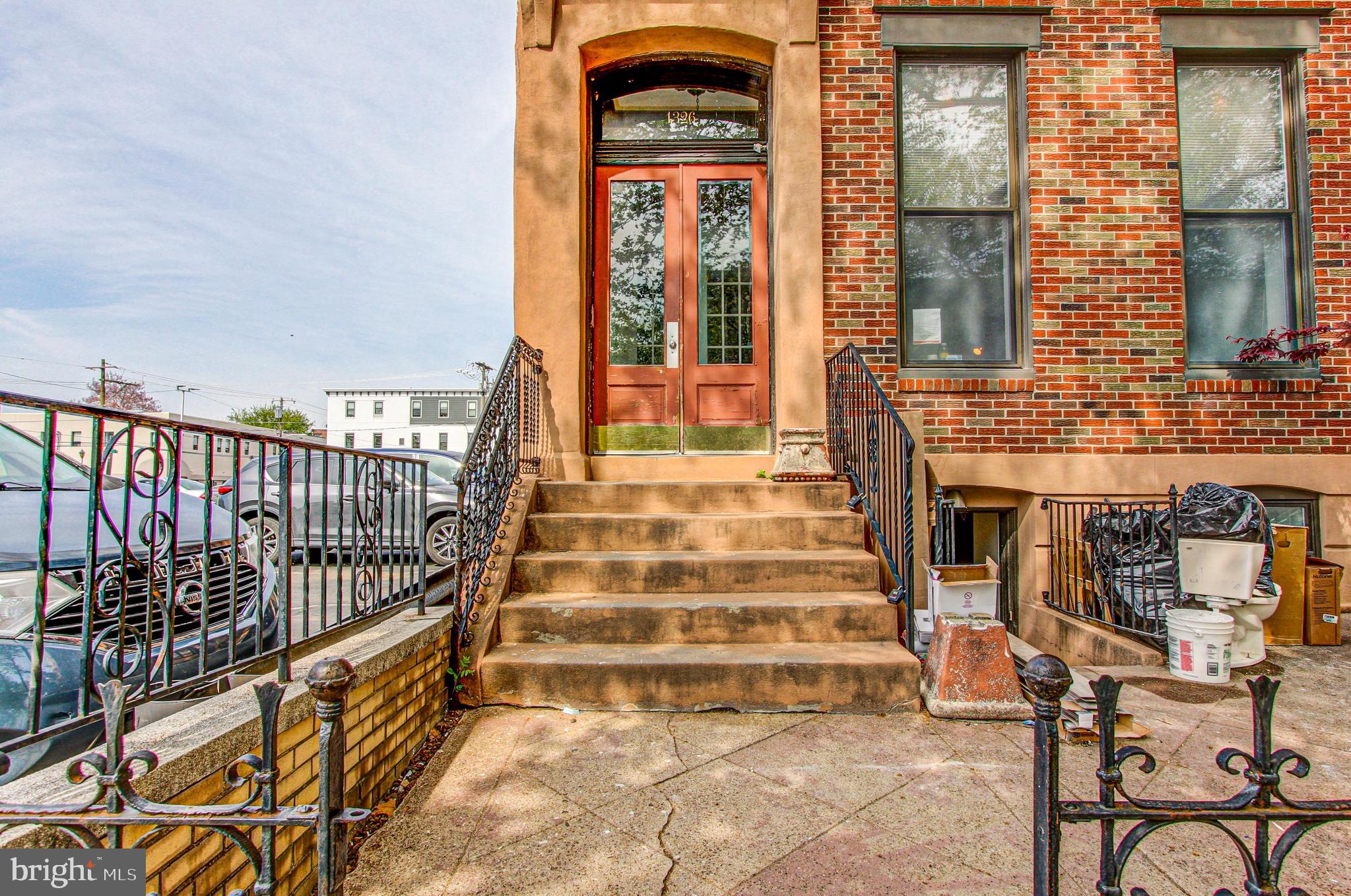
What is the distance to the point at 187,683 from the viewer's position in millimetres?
1746

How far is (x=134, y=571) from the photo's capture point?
2.43 metres

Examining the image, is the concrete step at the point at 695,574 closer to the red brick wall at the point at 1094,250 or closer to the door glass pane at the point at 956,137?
the red brick wall at the point at 1094,250

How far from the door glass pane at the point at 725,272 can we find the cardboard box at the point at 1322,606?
13.4 ft

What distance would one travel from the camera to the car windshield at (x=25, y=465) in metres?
3.05

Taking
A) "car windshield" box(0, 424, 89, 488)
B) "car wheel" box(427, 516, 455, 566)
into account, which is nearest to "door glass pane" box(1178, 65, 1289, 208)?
"car wheel" box(427, 516, 455, 566)

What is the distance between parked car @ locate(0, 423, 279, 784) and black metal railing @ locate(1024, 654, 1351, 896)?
6.65 feet

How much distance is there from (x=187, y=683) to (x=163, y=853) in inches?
16.9

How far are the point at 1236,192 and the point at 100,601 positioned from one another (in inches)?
300

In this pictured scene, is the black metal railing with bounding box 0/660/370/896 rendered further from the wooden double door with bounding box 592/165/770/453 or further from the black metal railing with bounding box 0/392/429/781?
the wooden double door with bounding box 592/165/770/453

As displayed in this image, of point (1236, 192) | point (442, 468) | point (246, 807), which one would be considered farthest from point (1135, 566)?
point (442, 468)

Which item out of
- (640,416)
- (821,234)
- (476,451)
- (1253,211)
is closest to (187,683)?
(476,451)

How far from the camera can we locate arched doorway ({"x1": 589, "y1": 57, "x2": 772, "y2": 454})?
558 centimetres

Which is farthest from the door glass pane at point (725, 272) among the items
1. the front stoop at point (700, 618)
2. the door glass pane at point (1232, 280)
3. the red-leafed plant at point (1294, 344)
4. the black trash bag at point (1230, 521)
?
the red-leafed plant at point (1294, 344)

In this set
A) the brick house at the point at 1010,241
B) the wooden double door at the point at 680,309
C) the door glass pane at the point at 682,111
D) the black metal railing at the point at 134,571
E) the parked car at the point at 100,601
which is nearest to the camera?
the black metal railing at the point at 134,571
